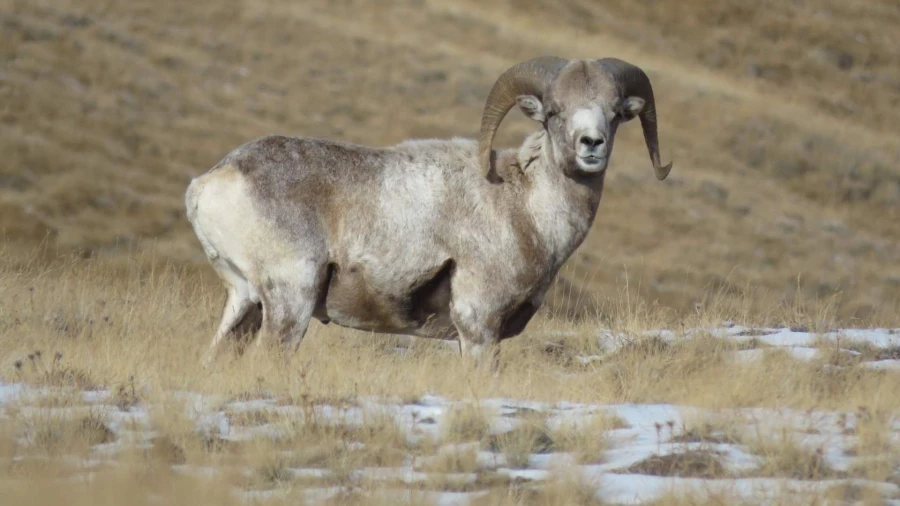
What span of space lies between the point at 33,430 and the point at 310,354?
9.58ft

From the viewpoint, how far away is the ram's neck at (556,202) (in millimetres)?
9578

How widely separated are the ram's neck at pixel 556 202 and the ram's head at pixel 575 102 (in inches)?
4.2

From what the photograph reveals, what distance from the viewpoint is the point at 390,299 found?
367 inches

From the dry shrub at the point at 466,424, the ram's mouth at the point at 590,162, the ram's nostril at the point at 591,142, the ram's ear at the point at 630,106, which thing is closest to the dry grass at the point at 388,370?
the dry shrub at the point at 466,424

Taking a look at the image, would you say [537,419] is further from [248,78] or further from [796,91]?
[796,91]

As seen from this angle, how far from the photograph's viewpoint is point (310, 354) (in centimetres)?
962

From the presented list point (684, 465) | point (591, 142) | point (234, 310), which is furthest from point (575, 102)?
point (684, 465)

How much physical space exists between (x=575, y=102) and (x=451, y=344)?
302 centimetres

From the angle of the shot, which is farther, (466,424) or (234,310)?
(234,310)

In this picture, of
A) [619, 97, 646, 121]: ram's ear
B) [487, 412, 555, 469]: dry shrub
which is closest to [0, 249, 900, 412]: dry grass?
[487, 412, 555, 469]: dry shrub


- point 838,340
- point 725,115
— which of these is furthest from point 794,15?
point 838,340

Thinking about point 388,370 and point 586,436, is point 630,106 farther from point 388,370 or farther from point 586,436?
point 586,436

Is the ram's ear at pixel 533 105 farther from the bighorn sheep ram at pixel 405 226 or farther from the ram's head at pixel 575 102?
the bighorn sheep ram at pixel 405 226

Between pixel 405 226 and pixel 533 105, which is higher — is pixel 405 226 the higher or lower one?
the lower one
